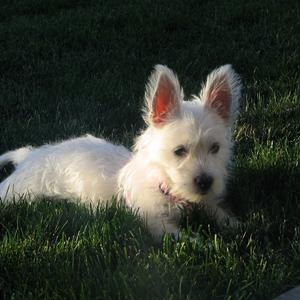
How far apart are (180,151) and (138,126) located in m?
2.23

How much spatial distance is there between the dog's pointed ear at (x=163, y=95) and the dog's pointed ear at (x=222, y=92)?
236 millimetres

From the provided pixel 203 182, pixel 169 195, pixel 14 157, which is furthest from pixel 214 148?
pixel 14 157

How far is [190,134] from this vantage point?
430 centimetres

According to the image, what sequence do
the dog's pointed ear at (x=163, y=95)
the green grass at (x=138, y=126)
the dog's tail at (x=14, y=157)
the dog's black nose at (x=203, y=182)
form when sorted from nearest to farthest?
the green grass at (x=138, y=126) → the dog's black nose at (x=203, y=182) → the dog's pointed ear at (x=163, y=95) → the dog's tail at (x=14, y=157)

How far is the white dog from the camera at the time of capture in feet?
14.0

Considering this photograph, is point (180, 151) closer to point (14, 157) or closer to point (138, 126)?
point (14, 157)

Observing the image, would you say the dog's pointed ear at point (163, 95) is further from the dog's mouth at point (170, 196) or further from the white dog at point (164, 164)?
the dog's mouth at point (170, 196)

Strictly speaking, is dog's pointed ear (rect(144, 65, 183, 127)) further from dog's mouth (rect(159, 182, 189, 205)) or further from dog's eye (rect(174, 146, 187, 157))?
dog's mouth (rect(159, 182, 189, 205))

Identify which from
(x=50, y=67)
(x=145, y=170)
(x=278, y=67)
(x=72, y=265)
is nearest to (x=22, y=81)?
(x=50, y=67)

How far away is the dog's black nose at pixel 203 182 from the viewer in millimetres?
4184

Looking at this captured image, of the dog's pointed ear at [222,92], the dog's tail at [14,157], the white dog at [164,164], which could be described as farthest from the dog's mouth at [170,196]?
the dog's tail at [14,157]

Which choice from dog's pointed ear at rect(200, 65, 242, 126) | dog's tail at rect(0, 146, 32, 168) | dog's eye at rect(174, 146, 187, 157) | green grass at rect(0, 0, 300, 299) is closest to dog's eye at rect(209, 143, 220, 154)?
dog's eye at rect(174, 146, 187, 157)

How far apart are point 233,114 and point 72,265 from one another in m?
1.73

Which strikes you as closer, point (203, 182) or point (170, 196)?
point (203, 182)
